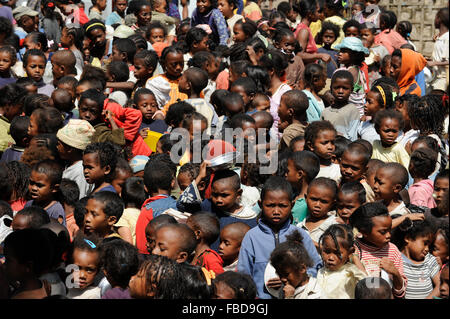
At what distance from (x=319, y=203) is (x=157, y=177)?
52.6 inches

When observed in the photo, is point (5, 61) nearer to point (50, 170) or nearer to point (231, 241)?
point (50, 170)

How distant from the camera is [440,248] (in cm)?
442

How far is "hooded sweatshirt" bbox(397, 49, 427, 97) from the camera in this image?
26.5ft

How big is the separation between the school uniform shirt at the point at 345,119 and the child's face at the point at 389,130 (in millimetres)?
807

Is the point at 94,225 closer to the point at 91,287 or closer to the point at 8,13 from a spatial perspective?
the point at 91,287

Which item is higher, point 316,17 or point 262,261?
point 262,261

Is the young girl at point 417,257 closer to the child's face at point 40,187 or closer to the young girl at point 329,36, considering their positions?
the child's face at point 40,187

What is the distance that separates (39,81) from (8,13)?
2684 millimetres

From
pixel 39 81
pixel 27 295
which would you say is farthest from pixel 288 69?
pixel 27 295

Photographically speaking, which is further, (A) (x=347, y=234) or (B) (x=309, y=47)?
(B) (x=309, y=47)

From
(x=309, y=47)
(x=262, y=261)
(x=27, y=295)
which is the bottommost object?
(x=309, y=47)

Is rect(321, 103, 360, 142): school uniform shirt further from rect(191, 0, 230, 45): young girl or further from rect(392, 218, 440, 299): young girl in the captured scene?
rect(191, 0, 230, 45): young girl

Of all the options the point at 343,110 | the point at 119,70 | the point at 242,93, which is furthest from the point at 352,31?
the point at 119,70

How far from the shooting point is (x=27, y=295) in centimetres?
370
